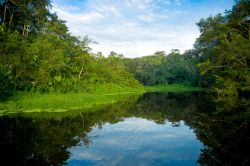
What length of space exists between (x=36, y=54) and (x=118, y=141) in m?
18.7

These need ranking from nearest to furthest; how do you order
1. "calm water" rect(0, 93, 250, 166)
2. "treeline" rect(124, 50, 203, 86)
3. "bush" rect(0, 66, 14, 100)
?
"calm water" rect(0, 93, 250, 166) < "bush" rect(0, 66, 14, 100) < "treeline" rect(124, 50, 203, 86)

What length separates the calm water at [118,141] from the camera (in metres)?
11.2

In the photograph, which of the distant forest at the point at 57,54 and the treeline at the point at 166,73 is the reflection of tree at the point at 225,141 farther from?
the treeline at the point at 166,73

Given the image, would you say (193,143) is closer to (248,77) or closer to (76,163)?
(76,163)

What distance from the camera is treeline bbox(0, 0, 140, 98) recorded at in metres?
27.2

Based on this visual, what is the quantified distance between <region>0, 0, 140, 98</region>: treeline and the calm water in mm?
7943

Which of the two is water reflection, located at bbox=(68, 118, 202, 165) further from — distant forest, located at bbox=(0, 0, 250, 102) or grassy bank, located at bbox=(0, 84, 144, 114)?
distant forest, located at bbox=(0, 0, 250, 102)

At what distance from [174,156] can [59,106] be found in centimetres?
1660

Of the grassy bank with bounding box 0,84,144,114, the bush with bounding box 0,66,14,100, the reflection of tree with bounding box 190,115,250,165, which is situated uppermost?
the bush with bounding box 0,66,14,100

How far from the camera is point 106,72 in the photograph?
212ft

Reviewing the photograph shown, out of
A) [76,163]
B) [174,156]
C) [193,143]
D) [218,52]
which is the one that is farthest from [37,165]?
[218,52]

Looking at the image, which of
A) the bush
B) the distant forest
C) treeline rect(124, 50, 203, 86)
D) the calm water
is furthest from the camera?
treeline rect(124, 50, 203, 86)

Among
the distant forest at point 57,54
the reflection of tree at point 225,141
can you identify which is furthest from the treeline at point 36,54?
the reflection of tree at point 225,141

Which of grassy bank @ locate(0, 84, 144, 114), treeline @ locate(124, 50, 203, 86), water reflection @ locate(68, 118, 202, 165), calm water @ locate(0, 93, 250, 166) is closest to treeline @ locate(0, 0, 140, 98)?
grassy bank @ locate(0, 84, 144, 114)
